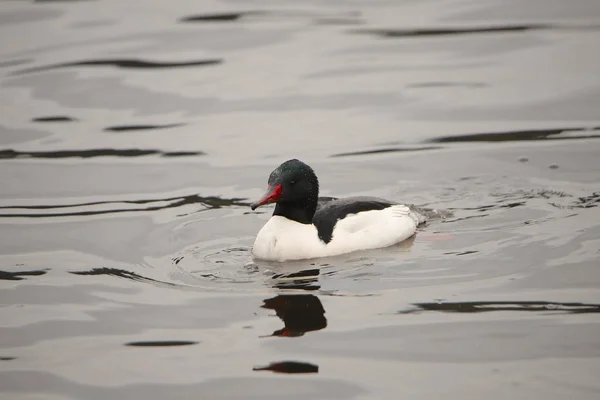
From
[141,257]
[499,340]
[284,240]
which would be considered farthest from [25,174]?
[499,340]

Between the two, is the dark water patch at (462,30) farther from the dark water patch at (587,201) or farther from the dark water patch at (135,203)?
the dark water patch at (135,203)

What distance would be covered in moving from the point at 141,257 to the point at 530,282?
151 inches

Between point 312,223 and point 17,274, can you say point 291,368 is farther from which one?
point 17,274

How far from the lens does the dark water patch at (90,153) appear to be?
1433 cm

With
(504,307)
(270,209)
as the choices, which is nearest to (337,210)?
(270,209)

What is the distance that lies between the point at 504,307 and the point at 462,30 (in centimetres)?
1141

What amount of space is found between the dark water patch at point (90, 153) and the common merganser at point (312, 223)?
12.6 ft

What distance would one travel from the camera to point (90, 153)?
14.4 meters

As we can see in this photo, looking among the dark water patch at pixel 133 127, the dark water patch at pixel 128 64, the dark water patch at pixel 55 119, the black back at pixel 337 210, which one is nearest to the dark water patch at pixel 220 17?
the dark water patch at pixel 128 64

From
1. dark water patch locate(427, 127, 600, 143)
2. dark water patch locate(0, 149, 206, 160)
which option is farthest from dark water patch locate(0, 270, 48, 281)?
dark water patch locate(427, 127, 600, 143)

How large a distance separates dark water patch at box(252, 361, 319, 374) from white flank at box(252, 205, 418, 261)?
2.59 m

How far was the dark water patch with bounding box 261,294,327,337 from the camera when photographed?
8.60 m

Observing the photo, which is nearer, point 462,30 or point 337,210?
point 337,210

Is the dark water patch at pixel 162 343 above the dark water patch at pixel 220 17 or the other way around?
the other way around
